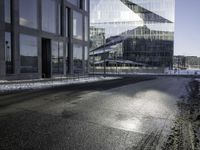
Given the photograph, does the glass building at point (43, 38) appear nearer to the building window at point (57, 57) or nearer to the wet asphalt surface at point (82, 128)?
the building window at point (57, 57)

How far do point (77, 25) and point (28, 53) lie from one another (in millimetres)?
15669

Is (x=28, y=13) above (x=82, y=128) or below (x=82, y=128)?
above

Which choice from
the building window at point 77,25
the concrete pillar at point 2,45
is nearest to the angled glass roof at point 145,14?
the building window at point 77,25

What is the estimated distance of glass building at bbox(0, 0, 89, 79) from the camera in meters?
28.2

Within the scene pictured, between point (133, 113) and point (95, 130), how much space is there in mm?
3422

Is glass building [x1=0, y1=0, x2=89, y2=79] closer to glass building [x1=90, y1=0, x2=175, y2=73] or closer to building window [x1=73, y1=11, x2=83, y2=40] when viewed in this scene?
building window [x1=73, y1=11, x2=83, y2=40]

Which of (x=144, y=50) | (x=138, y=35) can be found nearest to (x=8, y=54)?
(x=144, y=50)

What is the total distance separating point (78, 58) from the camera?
45031 millimetres

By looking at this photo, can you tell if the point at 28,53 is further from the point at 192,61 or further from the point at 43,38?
the point at 192,61

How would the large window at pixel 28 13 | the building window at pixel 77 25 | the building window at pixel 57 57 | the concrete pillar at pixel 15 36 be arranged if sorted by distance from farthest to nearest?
Answer: the building window at pixel 77 25 < the building window at pixel 57 57 < the large window at pixel 28 13 < the concrete pillar at pixel 15 36

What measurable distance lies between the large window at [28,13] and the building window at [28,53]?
5.11 ft

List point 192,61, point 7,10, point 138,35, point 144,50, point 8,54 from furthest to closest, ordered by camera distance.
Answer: point 192,61
point 138,35
point 144,50
point 7,10
point 8,54

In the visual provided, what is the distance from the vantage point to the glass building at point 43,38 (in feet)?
92.4

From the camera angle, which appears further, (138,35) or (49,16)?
(138,35)
